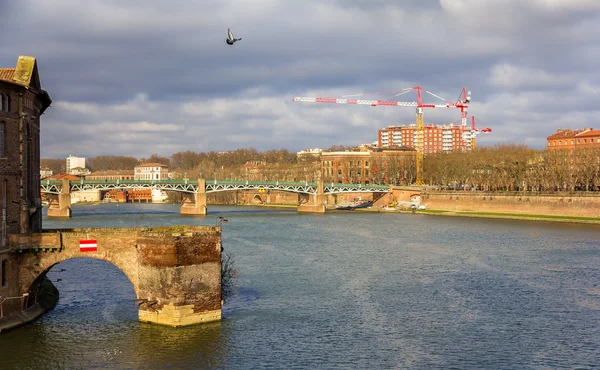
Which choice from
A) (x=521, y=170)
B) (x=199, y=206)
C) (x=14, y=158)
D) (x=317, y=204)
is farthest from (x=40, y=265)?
(x=521, y=170)

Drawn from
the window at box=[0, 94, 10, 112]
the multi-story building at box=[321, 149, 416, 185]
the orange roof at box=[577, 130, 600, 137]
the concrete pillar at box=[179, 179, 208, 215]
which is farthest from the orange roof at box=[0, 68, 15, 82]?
the orange roof at box=[577, 130, 600, 137]

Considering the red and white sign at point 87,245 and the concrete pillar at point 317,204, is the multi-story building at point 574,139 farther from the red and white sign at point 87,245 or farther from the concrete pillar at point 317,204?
the red and white sign at point 87,245

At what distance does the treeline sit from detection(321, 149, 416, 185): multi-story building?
18004 millimetres

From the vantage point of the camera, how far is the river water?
28.4m

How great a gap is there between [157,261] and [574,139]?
464 feet

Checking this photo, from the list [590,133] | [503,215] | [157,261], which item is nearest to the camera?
[157,261]

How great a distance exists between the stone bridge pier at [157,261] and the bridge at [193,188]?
260 feet

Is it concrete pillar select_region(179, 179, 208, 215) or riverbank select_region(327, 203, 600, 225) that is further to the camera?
concrete pillar select_region(179, 179, 208, 215)

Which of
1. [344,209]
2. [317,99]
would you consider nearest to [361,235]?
[344,209]

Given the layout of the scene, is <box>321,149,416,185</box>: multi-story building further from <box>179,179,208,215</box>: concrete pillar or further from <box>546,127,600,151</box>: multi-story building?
<box>179,179,208,215</box>: concrete pillar

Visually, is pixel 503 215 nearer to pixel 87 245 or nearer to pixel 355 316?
pixel 355 316

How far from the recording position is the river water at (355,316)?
93.0 ft

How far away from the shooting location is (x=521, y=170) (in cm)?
11981

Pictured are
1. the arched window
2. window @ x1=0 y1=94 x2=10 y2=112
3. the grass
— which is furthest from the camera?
the grass
